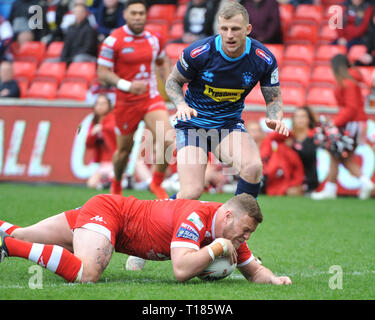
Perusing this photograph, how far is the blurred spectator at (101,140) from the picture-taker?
46.0ft

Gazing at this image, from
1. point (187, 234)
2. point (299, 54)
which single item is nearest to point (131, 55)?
point (187, 234)

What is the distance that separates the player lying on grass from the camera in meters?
5.42

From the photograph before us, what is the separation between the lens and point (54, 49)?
694 inches

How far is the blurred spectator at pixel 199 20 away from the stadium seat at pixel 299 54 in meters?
1.67

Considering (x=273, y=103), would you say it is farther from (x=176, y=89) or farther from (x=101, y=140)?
(x=101, y=140)

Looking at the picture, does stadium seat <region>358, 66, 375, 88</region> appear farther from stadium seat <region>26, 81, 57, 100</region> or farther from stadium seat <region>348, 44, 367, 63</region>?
stadium seat <region>26, 81, 57, 100</region>

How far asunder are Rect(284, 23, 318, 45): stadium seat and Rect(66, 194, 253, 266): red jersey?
10.8m

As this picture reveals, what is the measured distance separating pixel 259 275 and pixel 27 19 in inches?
527

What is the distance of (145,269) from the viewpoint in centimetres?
673

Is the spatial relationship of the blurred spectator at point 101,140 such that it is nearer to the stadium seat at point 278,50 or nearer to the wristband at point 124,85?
the stadium seat at point 278,50

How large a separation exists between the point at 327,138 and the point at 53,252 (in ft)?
27.6

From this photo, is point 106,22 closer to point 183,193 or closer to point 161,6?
point 161,6

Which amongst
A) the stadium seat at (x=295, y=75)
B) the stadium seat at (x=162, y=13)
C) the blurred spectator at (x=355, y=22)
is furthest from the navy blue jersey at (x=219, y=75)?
the stadium seat at (x=162, y=13)

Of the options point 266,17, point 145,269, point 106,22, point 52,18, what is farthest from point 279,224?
point 52,18
